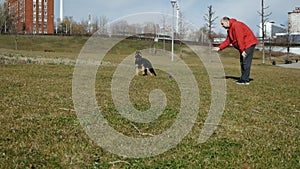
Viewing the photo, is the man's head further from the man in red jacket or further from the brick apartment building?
the brick apartment building

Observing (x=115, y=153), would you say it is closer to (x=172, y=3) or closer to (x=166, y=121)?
(x=166, y=121)

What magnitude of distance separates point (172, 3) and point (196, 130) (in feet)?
107

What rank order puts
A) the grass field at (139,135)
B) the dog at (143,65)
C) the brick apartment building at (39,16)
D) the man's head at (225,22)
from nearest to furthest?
the grass field at (139,135) < the man's head at (225,22) < the dog at (143,65) < the brick apartment building at (39,16)

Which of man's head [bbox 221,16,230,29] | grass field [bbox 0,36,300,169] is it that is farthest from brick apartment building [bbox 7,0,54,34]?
grass field [bbox 0,36,300,169]

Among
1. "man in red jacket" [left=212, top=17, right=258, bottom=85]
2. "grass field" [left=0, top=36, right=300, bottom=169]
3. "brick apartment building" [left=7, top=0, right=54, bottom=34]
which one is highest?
"brick apartment building" [left=7, top=0, right=54, bottom=34]

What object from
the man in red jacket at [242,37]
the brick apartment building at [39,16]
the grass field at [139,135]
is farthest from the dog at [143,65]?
the brick apartment building at [39,16]

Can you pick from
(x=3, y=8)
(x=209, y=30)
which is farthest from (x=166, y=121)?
(x=3, y=8)

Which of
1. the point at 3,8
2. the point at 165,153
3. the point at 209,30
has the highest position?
the point at 3,8

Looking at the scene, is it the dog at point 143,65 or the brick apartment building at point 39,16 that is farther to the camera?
the brick apartment building at point 39,16

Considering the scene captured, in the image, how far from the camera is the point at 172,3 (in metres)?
36.0

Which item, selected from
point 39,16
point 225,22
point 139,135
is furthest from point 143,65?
point 39,16

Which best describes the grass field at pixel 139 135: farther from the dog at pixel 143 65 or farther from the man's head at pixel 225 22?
the dog at pixel 143 65

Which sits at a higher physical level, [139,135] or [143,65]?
[143,65]

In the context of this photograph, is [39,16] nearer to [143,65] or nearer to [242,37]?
[143,65]
